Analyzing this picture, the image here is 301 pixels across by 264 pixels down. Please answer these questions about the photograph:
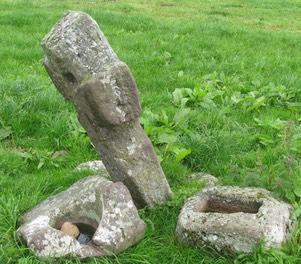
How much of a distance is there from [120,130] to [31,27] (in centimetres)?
782

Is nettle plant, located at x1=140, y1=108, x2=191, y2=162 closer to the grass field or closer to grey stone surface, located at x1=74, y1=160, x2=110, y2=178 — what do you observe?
the grass field

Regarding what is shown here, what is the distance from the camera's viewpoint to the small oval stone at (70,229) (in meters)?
4.20

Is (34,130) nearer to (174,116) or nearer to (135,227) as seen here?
(174,116)

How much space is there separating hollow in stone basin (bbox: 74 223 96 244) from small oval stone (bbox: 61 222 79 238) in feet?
0.20

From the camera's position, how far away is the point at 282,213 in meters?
4.11

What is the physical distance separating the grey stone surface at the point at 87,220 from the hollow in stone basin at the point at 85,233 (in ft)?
0.10

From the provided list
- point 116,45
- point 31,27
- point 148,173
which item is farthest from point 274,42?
point 148,173

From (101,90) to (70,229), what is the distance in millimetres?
1220

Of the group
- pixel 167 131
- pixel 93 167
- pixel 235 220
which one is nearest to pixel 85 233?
pixel 93 167

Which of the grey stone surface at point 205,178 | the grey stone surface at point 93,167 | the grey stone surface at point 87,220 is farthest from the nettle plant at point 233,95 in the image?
the grey stone surface at point 87,220

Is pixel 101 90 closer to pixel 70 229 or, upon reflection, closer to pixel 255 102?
pixel 70 229

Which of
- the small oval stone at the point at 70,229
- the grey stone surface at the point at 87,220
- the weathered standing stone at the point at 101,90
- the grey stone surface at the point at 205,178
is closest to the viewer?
the grey stone surface at the point at 87,220

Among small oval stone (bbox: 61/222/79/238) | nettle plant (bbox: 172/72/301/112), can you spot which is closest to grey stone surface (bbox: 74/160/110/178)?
small oval stone (bbox: 61/222/79/238)

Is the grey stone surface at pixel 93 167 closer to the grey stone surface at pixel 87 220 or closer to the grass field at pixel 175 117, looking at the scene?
the grass field at pixel 175 117
